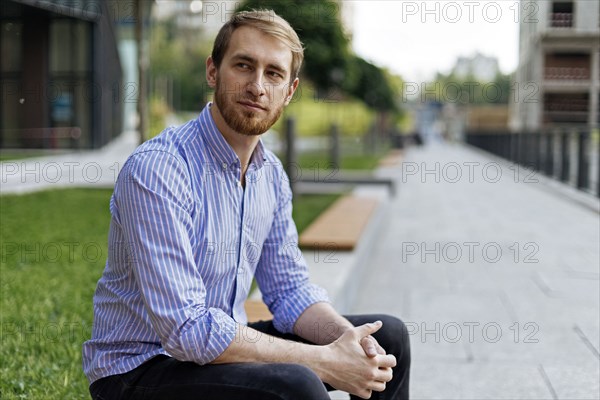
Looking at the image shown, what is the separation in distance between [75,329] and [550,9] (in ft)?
19.6

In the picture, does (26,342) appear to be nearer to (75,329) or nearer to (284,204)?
(75,329)

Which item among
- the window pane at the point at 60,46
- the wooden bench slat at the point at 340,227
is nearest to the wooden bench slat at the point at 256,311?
the wooden bench slat at the point at 340,227

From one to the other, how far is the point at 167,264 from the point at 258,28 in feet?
2.50

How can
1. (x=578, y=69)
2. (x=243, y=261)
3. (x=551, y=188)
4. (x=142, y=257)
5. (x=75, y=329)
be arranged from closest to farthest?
(x=142, y=257)
(x=243, y=261)
(x=75, y=329)
(x=578, y=69)
(x=551, y=188)

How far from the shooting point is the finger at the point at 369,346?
2160 mm

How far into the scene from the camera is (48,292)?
201 inches

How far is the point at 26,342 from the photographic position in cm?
393

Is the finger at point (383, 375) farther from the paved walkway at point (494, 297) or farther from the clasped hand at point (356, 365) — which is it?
the paved walkway at point (494, 297)

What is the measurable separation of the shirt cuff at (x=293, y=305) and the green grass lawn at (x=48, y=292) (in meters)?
0.93

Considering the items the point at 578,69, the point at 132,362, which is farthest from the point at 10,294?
the point at 578,69

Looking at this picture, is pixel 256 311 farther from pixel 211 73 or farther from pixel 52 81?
pixel 52 81

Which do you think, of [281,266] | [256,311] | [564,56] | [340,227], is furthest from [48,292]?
[564,56]

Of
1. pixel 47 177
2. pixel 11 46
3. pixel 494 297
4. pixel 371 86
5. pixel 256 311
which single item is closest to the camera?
pixel 256 311

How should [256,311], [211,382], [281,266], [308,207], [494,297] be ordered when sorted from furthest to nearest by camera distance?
1. [308,207]
2. [494,297]
3. [256,311]
4. [281,266]
5. [211,382]
